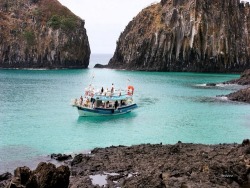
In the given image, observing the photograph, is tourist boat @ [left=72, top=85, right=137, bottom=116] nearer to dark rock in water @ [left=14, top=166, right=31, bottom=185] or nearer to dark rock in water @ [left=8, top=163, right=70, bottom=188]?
dark rock in water @ [left=8, top=163, right=70, bottom=188]

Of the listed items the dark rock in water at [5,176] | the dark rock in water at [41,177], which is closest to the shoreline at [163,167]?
the dark rock in water at [5,176]

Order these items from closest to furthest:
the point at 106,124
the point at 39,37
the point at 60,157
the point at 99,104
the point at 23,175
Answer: the point at 23,175, the point at 60,157, the point at 106,124, the point at 99,104, the point at 39,37

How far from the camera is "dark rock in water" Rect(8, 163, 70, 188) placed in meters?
20.3

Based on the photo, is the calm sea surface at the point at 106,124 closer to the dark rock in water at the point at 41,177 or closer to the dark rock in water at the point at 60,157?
the dark rock in water at the point at 60,157

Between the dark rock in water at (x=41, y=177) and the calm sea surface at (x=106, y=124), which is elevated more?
the dark rock in water at (x=41, y=177)

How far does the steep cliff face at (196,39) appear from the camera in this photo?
167750mm

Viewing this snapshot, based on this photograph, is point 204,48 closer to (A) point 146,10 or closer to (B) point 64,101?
(A) point 146,10

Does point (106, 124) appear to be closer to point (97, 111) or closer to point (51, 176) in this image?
point (97, 111)

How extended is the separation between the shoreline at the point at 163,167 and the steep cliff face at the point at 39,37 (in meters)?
142

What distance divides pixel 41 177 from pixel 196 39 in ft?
495

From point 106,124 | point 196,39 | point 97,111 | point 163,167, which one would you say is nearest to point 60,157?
point 163,167

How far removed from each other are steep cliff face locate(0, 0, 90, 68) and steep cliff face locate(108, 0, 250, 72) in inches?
1023

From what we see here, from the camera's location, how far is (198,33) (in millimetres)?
167625

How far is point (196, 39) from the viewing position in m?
166
